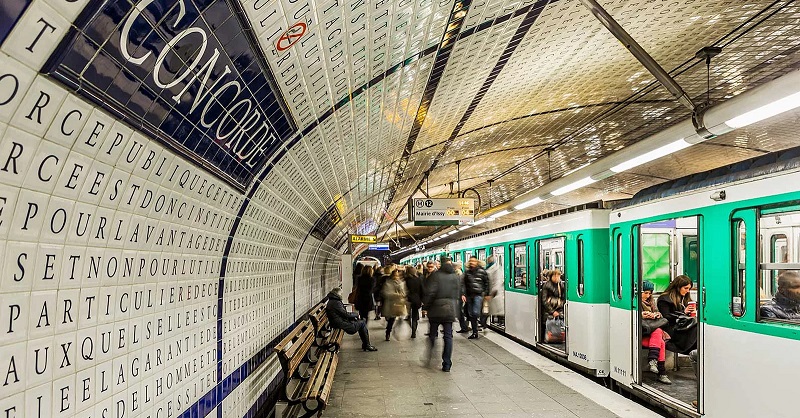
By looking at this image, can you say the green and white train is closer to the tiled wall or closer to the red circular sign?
the red circular sign

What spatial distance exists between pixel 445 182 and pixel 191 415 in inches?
447

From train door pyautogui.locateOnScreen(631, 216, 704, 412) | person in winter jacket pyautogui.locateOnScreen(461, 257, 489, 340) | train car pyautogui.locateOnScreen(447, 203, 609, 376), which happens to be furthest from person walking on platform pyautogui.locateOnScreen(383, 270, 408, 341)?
train door pyautogui.locateOnScreen(631, 216, 704, 412)

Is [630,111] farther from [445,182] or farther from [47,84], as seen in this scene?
[47,84]

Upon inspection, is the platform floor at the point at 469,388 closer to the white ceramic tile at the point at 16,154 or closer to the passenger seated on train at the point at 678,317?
the passenger seated on train at the point at 678,317

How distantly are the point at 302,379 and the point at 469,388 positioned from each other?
220 centimetres

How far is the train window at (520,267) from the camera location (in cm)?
1259

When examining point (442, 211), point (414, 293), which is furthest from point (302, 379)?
point (414, 293)

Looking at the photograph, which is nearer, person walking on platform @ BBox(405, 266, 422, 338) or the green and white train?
the green and white train

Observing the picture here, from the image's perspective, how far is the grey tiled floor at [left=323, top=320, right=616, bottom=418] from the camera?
22.8ft

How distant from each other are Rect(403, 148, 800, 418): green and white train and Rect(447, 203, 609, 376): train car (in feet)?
0.07

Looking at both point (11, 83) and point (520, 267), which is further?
point (520, 267)

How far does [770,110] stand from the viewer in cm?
448

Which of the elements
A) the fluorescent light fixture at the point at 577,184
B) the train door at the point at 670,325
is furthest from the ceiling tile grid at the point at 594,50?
the train door at the point at 670,325

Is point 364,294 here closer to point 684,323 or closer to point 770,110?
point 684,323
